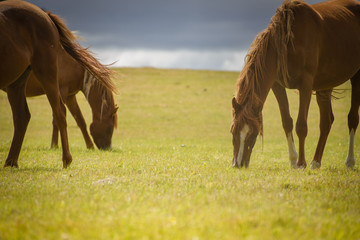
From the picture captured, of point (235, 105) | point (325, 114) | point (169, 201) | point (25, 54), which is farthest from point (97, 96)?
point (169, 201)

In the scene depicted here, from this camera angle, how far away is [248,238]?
9.73ft

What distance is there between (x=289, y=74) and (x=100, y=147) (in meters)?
6.57

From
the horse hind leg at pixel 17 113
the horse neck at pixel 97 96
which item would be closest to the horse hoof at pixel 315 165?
the horse hind leg at pixel 17 113

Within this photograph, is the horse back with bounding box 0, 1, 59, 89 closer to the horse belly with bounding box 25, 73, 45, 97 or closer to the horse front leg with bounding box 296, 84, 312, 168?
the horse belly with bounding box 25, 73, 45, 97

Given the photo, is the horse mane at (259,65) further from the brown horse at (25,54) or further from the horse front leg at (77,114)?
the horse front leg at (77,114)

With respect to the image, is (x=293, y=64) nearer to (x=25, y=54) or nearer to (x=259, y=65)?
(x=259, y=65)

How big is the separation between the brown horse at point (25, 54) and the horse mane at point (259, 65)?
3.48 m

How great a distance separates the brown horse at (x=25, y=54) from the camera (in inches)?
221

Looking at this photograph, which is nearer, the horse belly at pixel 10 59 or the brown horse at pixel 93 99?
the horse belly at pixel 10 59

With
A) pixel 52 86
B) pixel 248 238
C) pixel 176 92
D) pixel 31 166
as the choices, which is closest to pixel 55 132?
pixel 31 166

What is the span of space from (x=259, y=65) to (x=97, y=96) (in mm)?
5899

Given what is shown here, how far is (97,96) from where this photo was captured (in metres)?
10.7

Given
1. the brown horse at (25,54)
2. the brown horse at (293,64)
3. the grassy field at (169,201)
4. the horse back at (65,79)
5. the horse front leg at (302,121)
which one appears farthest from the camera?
the horse back at (65,79)

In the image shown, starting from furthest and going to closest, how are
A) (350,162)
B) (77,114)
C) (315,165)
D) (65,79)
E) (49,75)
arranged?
(77,114) < (65,79) < (350,162) < (315,165) < (49,75)
